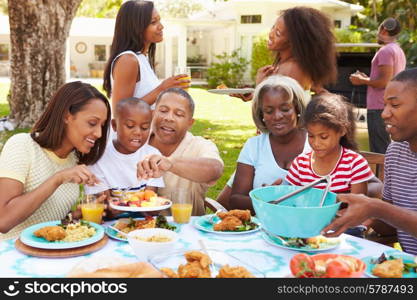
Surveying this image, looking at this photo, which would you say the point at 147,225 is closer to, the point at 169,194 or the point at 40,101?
the point at 169,194

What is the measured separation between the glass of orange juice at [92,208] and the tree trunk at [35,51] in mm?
7728

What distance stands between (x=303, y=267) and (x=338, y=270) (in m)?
0.12

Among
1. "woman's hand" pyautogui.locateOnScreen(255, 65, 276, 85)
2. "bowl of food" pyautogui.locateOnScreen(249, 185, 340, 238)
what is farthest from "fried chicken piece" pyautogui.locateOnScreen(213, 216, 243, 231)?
"woman's hand" pyautogui.locateOnScreen(255, 65, 276, 85)

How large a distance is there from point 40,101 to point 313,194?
8950 mm

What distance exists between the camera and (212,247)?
2.25m

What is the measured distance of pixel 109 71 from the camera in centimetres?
429

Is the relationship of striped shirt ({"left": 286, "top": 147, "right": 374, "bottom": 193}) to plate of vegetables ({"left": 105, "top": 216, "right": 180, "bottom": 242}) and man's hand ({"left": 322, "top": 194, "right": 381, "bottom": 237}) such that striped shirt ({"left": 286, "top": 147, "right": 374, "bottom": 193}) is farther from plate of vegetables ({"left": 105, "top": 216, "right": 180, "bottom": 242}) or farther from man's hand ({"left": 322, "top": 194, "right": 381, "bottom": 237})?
plate of vegetables ({"left": 105, "top": 216, "right": 180, "bottom": 242})

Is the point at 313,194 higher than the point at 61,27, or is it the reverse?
the point at 61,27

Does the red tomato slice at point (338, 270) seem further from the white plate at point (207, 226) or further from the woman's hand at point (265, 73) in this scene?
the woman's hand at point (265, 73)

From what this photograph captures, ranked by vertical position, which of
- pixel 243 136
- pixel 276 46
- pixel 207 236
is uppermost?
pixel 276 46

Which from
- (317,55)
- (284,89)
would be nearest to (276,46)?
(317,55)

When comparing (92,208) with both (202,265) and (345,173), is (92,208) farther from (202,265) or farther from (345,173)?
(345,173)

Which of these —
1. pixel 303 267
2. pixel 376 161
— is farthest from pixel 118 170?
pixel 376 161

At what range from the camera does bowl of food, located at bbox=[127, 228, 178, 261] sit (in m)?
1.94
